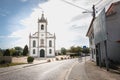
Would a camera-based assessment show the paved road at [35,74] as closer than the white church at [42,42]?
Yes

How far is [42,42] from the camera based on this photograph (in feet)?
247

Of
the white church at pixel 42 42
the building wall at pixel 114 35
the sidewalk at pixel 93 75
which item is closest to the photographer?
the sidewalk at pixel 93 75

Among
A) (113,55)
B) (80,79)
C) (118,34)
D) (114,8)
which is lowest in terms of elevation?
(80,79)

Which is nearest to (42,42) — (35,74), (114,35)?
(114,35)

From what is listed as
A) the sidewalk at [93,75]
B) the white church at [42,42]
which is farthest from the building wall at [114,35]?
the white church at [42,42]

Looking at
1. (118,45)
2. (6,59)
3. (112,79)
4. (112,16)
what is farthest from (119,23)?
(6,59)

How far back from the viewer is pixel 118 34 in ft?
56.1

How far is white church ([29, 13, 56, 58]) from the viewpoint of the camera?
2889 inches

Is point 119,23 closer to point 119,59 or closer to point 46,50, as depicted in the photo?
point 119,59

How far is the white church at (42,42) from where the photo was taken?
241 feet

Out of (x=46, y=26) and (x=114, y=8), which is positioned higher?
(x=46, y=26)

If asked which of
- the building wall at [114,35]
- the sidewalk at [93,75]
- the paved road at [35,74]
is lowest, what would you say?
Answer: the paved road at [35,74]

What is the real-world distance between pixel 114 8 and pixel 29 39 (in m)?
60.5

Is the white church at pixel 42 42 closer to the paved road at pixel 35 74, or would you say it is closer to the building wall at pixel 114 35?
the paved road at pixel 35 74
